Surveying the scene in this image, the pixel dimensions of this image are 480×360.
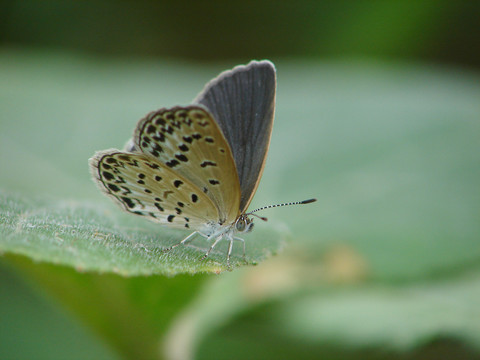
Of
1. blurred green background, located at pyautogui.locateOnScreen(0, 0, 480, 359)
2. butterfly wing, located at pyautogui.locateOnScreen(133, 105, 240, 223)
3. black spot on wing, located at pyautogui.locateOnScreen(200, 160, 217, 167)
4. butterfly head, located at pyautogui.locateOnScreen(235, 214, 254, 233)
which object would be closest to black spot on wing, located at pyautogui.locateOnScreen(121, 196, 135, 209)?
blurred green background, located at pyautogui.locateOnScreen(0, 0, 480, 359)

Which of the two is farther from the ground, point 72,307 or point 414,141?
point 414,141

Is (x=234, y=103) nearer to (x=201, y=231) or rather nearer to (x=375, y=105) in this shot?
(x=201, y=231)

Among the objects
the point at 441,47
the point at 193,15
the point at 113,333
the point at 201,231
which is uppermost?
the point at 441,47

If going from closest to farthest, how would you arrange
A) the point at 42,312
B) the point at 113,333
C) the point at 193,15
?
1. the point at 113,333
2. the point at 42,312
3. the point at 193,15

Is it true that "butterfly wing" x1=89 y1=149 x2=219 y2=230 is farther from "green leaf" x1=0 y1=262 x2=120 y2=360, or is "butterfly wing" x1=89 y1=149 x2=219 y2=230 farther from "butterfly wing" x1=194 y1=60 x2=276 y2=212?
"green leaf" x1=0 y1=262 x2=120 y2=360

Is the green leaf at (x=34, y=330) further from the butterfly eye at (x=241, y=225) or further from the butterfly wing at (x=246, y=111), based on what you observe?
the butterfly wing at (x=246, y=111)

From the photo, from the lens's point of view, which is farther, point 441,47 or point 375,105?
point 441,47

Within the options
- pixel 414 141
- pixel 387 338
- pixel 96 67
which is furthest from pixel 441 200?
pixel 96 67

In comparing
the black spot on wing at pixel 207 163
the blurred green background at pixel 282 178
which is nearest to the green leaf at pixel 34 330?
the blurred green background at pixel 282 178
